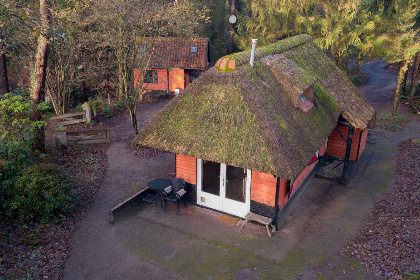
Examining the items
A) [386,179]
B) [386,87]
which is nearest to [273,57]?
[386,179]

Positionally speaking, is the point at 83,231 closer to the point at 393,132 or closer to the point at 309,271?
the point at 309,271

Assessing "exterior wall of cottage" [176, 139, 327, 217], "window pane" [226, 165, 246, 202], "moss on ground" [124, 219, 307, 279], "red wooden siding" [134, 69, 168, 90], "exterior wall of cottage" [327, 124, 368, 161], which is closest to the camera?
"moss on ground" [124, 219, 307, 279]

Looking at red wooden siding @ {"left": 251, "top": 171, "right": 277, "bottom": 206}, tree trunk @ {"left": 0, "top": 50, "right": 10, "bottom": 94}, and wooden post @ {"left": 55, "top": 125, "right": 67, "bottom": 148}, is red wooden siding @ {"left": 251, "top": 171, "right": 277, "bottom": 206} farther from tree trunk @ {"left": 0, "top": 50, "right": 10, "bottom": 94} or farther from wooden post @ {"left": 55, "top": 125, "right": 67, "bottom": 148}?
tree trunk @ {"left": 0, "top": 50, "right": 10, "bottom": 94}

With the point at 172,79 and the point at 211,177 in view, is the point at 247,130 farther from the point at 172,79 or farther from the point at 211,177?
the point at 172,79

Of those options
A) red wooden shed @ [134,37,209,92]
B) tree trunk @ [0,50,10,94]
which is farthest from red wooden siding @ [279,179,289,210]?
tree trunk @ [0,50,10,94]

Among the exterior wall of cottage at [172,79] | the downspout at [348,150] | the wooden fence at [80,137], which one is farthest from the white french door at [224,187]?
the exterior wall of cottage at [172,79]

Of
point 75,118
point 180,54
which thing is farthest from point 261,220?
point 180,54
